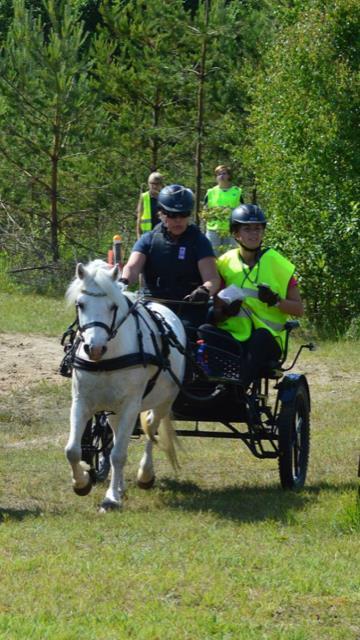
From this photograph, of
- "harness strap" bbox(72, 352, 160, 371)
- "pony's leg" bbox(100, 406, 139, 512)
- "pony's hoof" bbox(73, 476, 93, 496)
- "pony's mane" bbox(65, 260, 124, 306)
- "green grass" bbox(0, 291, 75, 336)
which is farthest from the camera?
"green grass" bbox(0, 291, 75, 336)

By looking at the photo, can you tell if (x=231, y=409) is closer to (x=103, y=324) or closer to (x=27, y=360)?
(x=103, y=324)

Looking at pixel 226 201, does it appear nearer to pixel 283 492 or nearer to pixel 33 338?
pixel 33 338

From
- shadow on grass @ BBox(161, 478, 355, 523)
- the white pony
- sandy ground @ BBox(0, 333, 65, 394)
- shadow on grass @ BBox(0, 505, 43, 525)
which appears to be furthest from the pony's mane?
sandy ground @ BBox(0, 333, 65, 394)

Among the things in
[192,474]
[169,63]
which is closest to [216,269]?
[192,474]

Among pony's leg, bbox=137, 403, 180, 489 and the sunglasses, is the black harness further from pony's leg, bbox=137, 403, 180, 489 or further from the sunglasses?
the sunglasses

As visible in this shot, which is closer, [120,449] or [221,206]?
[120,449]

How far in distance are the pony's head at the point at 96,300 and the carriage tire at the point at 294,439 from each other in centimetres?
168

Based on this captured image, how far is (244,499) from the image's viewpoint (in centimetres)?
957

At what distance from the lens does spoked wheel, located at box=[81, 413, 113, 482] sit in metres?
10.2

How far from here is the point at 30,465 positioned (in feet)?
36.7

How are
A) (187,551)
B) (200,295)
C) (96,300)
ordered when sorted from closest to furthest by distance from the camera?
1. (187,551)
2. (96,300)
3. (200,295)

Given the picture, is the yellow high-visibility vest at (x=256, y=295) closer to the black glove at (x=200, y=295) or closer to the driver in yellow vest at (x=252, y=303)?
the driver in yellow vest at (x=252, y=303)

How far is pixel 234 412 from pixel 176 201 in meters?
1.59

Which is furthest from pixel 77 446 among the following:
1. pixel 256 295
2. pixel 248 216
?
pixel 248 216
